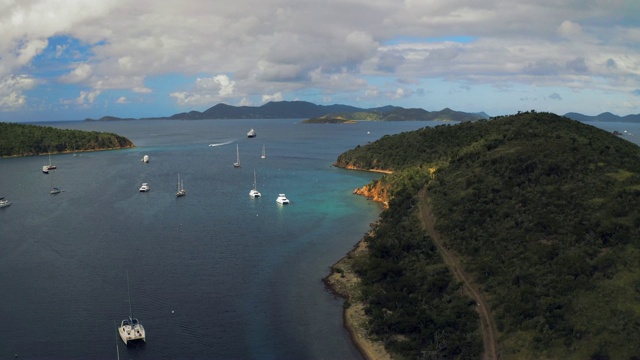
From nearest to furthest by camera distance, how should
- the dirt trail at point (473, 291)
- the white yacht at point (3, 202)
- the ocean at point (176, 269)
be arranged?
the dirt trail at point (473, 291)
the ocean at point (176, 269)
the white yacht at point (3, 202)

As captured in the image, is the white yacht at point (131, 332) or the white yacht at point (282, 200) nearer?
the white yacht at point (131, 332)

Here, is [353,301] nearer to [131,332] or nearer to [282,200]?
[131,332]

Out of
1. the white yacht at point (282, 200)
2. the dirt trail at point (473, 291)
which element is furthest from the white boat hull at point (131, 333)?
the white yacht at point (282, 200)

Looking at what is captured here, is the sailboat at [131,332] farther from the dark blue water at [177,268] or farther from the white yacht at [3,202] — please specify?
the white yacht at [3,202]

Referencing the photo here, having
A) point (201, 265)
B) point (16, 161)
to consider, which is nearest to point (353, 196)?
point (201, 265)

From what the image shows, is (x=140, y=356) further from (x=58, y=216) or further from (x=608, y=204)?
→ (x=58, y=216)

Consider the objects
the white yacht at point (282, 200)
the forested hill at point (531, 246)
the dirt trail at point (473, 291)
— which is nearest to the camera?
the forested hill at point (531, 246)
